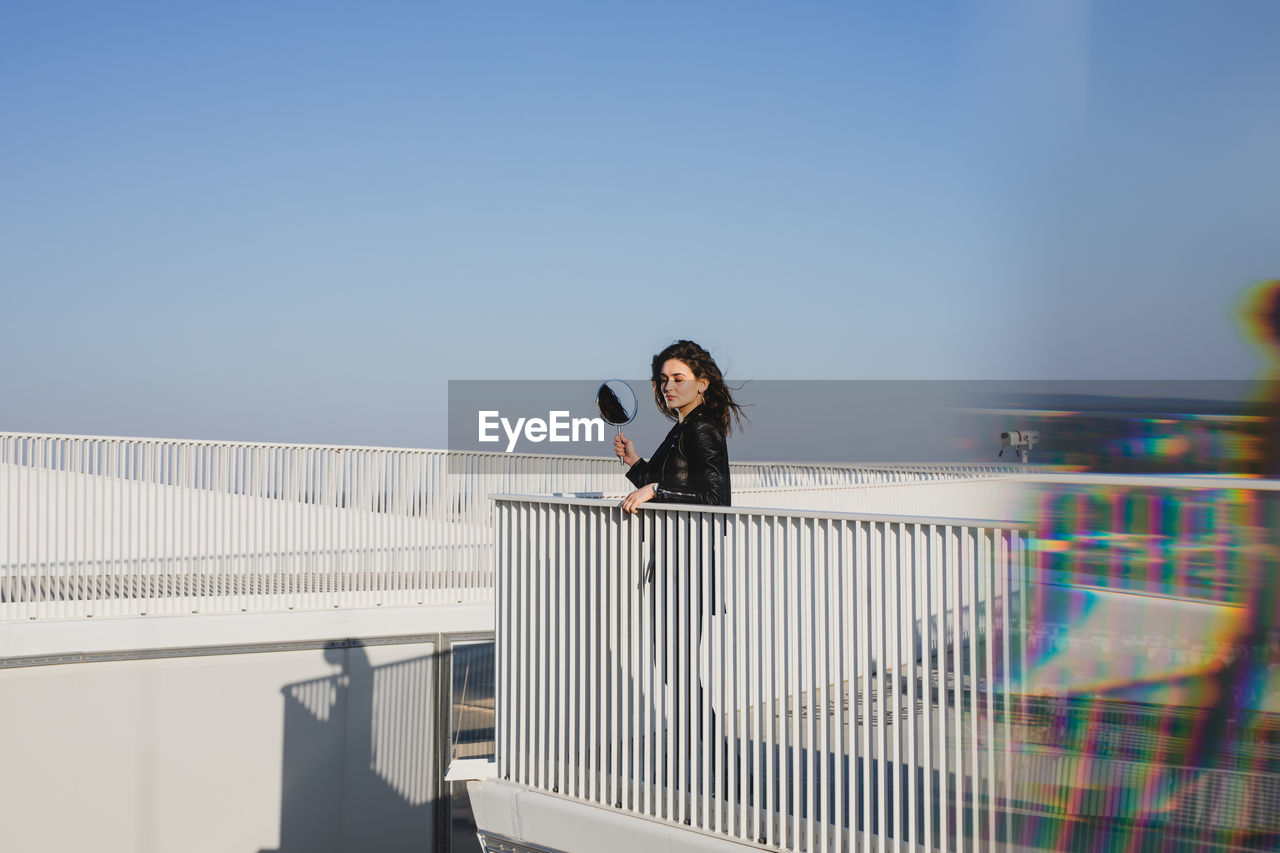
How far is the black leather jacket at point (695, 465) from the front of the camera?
5.09m

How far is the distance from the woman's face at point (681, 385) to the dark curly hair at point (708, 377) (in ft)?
0.07

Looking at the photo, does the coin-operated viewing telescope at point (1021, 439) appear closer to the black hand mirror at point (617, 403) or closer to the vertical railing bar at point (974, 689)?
the vertical railing bar at point (974, 689)

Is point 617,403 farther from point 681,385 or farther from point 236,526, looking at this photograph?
point 236,526

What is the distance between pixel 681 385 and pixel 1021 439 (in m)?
2.43

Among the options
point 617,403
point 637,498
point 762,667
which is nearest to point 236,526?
point 617,403

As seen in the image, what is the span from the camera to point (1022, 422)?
9.01 ft

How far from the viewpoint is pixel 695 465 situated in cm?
514

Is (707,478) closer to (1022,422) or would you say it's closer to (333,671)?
(1022,422)

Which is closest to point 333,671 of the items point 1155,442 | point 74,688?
point 74,688

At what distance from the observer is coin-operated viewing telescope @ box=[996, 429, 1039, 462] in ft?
8.77

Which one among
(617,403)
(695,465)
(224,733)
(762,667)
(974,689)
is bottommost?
(224,733)

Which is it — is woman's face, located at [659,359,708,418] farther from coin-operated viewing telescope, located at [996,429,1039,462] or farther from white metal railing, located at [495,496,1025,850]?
coin-operated viewing telescope, located at [996,429,1039,462]

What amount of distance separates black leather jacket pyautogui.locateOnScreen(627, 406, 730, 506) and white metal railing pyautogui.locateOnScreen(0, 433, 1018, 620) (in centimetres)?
583

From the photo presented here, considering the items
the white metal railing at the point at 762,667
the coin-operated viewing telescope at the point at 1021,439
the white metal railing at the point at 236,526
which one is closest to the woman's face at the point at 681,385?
the white metal railing at the point at 762,667
